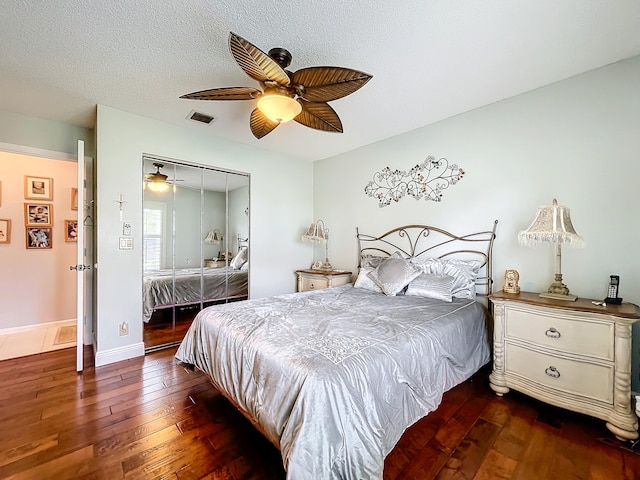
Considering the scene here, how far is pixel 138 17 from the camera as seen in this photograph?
1.71 meters

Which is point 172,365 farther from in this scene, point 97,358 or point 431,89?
point 431,89

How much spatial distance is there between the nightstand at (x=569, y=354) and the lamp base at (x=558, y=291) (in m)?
0.08

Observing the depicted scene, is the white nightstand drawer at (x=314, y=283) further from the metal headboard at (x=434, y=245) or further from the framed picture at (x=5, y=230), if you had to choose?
the framed picture at (x=5, y=230)

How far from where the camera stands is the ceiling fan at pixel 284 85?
1.58m

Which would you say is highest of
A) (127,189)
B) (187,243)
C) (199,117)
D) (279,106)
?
(199,117)

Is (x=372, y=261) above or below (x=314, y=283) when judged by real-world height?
above

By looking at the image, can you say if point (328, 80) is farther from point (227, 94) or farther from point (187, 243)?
point (187, 243)

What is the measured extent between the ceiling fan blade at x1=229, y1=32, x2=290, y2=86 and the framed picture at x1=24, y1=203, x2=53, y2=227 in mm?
4291

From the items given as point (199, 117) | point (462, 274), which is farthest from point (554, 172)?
point (199, 117)

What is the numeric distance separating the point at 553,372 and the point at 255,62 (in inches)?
112

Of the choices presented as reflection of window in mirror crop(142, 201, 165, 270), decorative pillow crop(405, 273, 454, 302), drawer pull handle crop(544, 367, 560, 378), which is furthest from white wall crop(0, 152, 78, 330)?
drawer pull handle crop(544, 367, 560, 378)

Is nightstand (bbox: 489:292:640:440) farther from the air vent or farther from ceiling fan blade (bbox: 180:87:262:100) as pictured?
the air vent

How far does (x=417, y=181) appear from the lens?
3332 millimetres

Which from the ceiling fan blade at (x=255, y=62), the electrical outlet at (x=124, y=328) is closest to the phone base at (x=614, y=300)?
the ceiling fan blade at (x=255, y=62)
